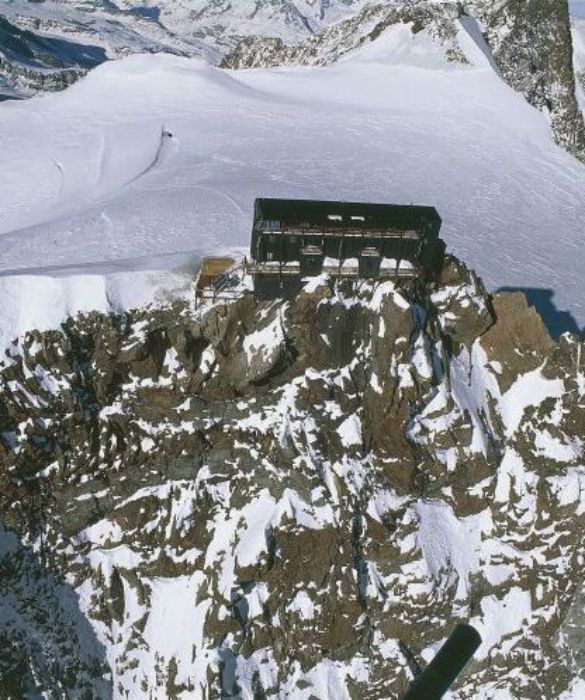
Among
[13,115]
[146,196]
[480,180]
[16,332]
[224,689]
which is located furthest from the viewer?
[13,115]

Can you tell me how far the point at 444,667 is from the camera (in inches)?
207

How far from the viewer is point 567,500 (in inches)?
1517

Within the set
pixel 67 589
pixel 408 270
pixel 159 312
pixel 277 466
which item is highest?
pixel 408 270

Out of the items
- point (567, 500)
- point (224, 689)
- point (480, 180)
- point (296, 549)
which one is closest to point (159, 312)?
point (296, 549)

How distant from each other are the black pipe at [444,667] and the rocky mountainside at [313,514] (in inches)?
1208

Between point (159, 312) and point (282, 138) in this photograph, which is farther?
point (282, 138)

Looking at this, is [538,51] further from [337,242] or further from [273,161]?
[337,242]

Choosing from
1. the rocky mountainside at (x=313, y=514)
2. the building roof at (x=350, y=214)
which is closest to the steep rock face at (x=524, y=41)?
the building roof at (x=350, y=214)

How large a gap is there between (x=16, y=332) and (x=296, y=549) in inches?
840

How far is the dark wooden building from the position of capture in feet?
116

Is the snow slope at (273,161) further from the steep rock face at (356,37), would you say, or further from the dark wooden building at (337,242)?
the dark wooden building at (337,242)

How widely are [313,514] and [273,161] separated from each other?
35700 mm

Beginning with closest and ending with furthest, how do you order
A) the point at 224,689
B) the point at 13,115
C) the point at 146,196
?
the point at 224,689
the point at 146,196
the point at 13,115

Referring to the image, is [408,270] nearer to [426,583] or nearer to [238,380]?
[238,380]
